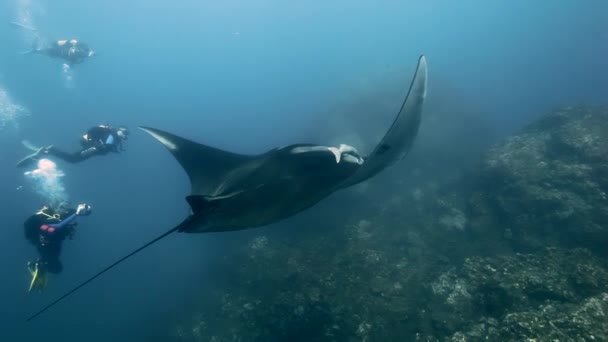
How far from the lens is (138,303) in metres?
27.2

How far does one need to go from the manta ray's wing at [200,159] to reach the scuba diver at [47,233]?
264 inches

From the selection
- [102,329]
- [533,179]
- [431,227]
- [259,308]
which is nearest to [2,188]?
[102,329]

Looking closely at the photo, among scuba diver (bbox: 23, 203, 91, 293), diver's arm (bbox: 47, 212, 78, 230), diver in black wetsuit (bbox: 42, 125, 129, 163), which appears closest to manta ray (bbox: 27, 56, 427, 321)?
diver's arm (bbox: 47, 212, 78, 230)

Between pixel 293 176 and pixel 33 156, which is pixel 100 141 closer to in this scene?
pixel 33 156

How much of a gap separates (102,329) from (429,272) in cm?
2597

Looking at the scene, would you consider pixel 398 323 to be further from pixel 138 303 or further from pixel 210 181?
pixel 138 303

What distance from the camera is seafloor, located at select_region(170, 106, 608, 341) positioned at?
8.22 metres

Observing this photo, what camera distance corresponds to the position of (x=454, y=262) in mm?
11219

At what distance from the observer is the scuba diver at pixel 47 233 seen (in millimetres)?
10312

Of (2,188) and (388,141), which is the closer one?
(388,141)

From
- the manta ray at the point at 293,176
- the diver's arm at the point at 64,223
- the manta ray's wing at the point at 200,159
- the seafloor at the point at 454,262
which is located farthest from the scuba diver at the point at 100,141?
the manta ray at the point at 293,176

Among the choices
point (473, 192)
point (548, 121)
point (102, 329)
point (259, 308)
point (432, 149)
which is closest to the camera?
point (259, 308)

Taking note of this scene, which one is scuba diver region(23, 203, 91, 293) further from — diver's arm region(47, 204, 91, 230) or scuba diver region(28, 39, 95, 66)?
scuba diver region(28, 39, 95, 66)

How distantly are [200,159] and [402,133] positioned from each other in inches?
140
